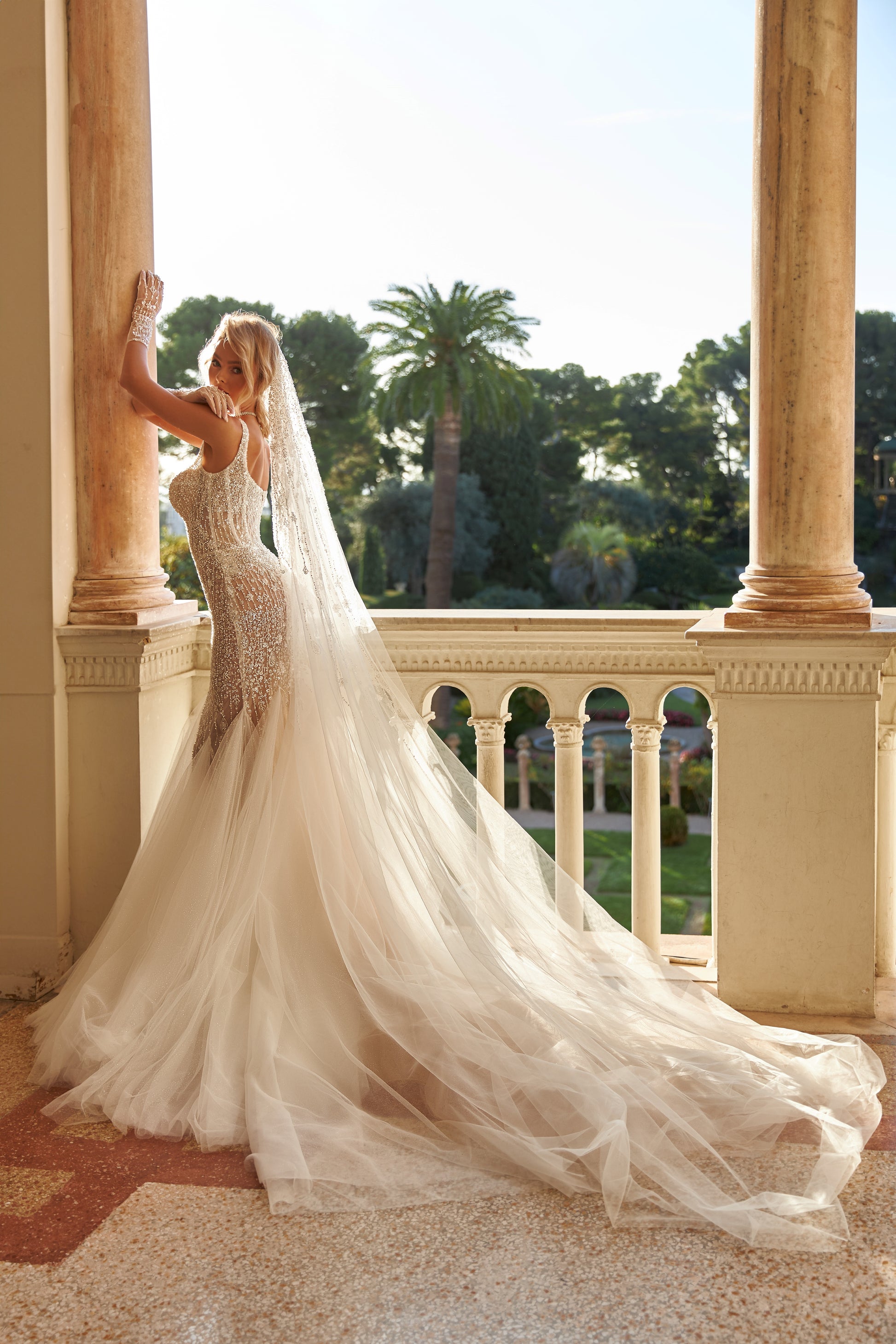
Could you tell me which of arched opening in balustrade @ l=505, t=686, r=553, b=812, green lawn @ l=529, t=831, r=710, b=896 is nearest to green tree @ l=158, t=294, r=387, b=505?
arched opening in balustrade @ l=505, t=686, r=553, b=812

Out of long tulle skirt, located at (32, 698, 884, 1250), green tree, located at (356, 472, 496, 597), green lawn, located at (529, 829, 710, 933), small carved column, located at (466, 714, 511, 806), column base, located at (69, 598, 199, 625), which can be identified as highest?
green tree, located at (356, 472, 496, 597)

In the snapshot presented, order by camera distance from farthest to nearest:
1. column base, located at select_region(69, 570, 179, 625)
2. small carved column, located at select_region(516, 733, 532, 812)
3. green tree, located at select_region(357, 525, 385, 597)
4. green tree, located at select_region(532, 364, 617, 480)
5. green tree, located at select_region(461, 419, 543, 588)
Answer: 1. green tree, located at select_region(532, 364, 617, 480)
2. green tree, located at select_region(461, 419, 543, 588)
3. green tree, located at select_region(357, 525, 385, 597)
4. small carved column, located at select_region(516, 733, 532, 812)
5. column base, located at select_region(69, 570, 179, 625)

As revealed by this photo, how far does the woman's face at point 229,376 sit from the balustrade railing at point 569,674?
92cm

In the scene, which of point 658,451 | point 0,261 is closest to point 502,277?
point 658,451

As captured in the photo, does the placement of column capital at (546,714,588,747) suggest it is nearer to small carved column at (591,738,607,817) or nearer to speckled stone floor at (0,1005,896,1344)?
speckled stone floor at (0,1005,896,1344)

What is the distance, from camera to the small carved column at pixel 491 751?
4340mm

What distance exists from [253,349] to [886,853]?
8.62ft

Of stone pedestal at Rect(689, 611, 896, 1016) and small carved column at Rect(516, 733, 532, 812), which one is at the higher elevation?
stone pedestal at Rect(689, 611, 896, 1016)

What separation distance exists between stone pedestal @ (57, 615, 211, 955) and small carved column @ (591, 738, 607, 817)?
69.2 ft

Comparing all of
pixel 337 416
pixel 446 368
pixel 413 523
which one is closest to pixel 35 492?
pixel 446 368

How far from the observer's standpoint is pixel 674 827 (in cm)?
2316

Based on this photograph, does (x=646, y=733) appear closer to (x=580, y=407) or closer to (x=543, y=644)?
(x=543, y=644)

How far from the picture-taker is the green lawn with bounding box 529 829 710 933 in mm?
19266

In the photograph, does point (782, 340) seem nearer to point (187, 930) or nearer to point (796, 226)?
point (796, 226)
